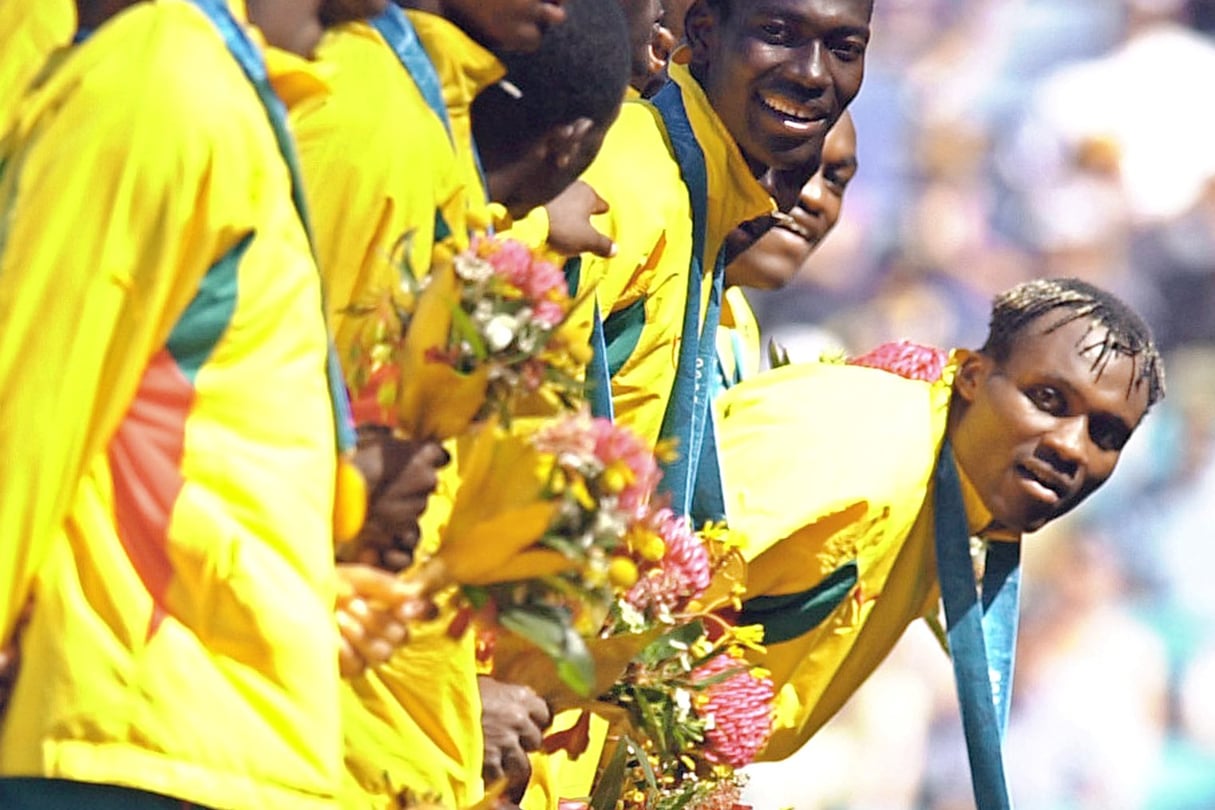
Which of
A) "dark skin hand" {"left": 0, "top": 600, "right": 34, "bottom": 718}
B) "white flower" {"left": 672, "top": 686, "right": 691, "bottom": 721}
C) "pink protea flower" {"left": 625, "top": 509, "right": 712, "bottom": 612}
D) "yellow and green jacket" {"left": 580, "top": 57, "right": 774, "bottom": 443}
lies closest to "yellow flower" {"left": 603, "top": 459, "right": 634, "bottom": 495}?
"dark skin hand" {"left": 0, "top": 600, "right": 34, "bottom": 718}

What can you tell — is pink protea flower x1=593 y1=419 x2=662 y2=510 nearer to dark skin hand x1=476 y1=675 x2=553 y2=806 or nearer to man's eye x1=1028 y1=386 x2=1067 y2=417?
dark skin hand x1=476 y1=675 x2=553 y2=806

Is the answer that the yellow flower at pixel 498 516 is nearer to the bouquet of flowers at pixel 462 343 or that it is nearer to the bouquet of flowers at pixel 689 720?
the bouquet of flowers at pixel 462 343

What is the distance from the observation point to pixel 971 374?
6.37 m

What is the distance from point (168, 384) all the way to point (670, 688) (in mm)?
1850

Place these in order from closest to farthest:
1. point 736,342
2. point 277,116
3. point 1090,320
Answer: point 277,116, point 1090,320, point 736,342

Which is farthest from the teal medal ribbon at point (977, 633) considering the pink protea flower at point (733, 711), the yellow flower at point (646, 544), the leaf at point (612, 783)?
the yellow flower at point (646, 544)

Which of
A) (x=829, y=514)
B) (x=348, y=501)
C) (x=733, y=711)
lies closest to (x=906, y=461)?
(x=829, y=514)

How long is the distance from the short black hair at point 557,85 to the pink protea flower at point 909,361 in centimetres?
244

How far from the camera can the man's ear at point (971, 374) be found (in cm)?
634

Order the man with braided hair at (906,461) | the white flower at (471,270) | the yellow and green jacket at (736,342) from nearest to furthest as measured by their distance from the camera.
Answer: the white flower at (471,270)
the man with braided hair at (906,461)
the yellow and green jacket at (736,342)

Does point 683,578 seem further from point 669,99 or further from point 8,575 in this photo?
point 8,575

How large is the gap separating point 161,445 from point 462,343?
0.49 m

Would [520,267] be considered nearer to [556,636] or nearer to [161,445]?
[556,636]

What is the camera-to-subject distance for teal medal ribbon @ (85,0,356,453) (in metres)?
3.20
